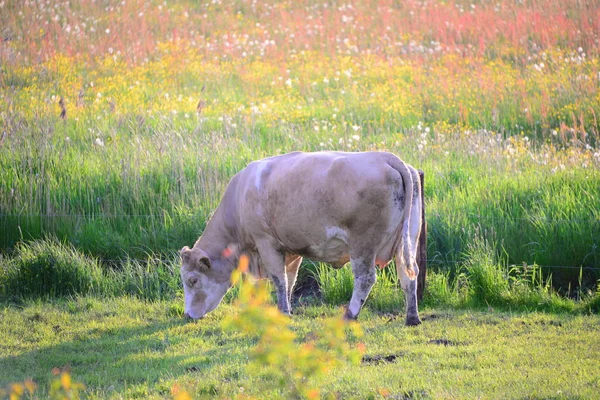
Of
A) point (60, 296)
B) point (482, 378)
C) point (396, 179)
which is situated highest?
point (396, 179)

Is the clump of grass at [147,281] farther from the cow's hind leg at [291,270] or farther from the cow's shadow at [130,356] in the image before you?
the cow's hind leg at [291,270]

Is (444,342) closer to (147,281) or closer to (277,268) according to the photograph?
(277,268)

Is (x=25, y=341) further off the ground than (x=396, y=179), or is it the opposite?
(x=396, y=179)

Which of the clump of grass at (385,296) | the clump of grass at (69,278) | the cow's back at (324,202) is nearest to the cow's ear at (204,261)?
the cow's back at (324,202)

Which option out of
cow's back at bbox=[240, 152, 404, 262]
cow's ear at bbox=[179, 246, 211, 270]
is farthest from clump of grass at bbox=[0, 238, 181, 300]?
cow's back at bbox=[240, 152, 404, 262]

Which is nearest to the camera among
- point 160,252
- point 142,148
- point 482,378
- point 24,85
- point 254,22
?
point 482,378

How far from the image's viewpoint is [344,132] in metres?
14.1

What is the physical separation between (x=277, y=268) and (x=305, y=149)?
195 inches

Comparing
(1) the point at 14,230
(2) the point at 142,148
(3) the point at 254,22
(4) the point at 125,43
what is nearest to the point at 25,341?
(1) the point at 14,230

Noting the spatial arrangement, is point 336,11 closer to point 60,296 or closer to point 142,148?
point 142,148

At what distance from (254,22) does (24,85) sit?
25.5 ft

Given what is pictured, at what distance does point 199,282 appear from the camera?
26.1ft

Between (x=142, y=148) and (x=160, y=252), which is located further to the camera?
(x=142, y=148)

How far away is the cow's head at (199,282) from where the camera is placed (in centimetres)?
794
